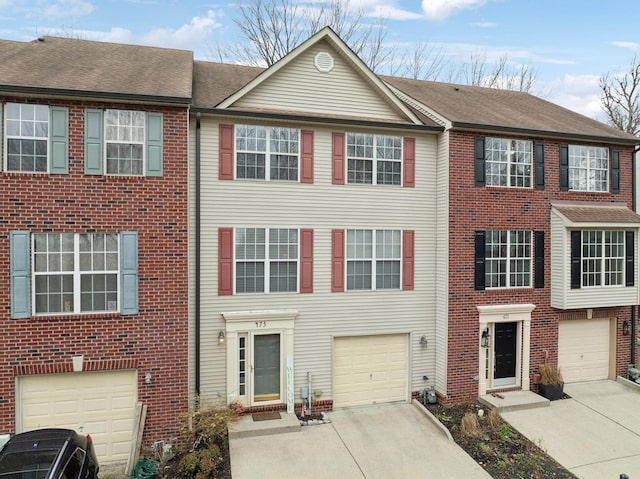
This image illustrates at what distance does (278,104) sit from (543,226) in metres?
8.64

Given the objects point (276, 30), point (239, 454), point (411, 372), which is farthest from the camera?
point (276, 30)

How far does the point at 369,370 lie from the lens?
37.1 ft

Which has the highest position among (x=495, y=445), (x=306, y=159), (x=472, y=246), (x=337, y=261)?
(x=306, y=159)

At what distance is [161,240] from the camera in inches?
364

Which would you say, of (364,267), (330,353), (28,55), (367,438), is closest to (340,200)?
(364,267)

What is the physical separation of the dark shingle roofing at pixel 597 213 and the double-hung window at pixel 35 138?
13.3 metres

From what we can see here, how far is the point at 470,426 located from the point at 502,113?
9.61 metres

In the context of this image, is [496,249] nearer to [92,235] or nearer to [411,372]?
[411,372]

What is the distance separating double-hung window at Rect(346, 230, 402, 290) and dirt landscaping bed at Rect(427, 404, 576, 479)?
372cm

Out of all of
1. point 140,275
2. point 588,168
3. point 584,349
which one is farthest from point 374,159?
point 584,349

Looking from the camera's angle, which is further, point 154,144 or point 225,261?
point 225,261

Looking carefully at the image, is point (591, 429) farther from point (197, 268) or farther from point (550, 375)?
point (197, 268)

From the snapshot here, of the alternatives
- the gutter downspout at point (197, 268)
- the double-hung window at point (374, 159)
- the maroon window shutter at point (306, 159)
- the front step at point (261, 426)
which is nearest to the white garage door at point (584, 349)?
the double-hung window at point (374, 159)

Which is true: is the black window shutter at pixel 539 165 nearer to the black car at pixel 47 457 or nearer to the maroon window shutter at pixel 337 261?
the maroon window shutter at pixel 337 261
